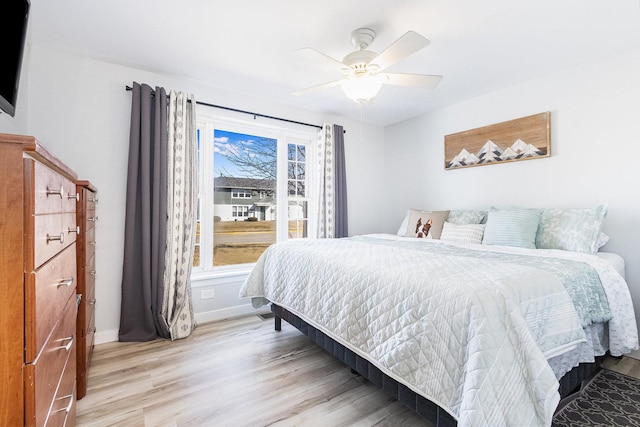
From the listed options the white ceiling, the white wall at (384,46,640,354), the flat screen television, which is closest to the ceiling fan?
the white ceiling

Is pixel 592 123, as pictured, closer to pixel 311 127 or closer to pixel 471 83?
pixel 471 83

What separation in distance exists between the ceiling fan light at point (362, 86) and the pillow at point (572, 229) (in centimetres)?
177

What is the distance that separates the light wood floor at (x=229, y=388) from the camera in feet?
5.33

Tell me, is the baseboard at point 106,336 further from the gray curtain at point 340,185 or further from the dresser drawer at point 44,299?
the gray curtain at point 340,185

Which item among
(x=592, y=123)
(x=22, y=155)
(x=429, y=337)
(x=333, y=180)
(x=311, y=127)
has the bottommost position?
(x=429, y=337)

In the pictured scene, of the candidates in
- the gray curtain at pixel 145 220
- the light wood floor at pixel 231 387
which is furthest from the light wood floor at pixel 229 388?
the gray curtain at pixel 145 220

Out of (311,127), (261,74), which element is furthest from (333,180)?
(261,74)

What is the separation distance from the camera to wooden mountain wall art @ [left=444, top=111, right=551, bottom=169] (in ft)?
9.21

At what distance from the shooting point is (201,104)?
3.00m

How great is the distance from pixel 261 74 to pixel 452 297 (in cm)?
252

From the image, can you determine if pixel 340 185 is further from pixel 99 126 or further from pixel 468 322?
pixel 468 322

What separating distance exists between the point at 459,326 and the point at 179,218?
247 cm

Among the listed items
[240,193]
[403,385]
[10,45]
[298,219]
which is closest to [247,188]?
[240,193]

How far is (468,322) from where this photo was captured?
3.78 ft
